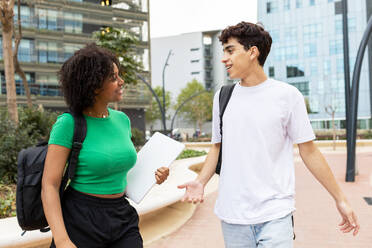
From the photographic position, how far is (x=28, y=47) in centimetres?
3978

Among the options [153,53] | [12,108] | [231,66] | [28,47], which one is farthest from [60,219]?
[153,53]

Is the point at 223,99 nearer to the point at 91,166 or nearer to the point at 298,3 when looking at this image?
the point at 91,166

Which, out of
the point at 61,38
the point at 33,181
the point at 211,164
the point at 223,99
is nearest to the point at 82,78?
the point at 33,181

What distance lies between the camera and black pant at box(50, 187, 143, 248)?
7.08ft

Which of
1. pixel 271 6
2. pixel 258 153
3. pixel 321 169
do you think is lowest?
pixel 321 169

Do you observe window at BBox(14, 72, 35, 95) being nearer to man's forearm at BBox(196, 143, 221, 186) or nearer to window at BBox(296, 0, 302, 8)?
man's forearm at BBox(196, 143, 221, 186)

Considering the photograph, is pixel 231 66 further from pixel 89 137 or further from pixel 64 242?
pixel 64 242

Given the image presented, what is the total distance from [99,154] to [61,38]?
41755 mm

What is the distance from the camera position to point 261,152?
2207 millimetres

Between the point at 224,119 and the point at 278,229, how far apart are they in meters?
0.67

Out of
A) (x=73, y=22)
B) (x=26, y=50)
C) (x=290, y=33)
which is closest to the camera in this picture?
(x=26, y=50)

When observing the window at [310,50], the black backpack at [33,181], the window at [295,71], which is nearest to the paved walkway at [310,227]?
the black backpack at [33,181]

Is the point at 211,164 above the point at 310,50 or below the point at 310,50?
below

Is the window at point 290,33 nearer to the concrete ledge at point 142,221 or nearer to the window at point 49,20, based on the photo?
the window at point 49,20
